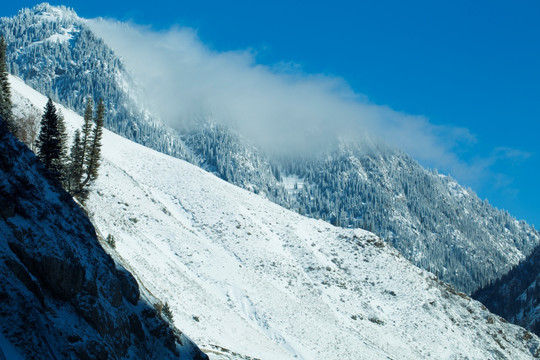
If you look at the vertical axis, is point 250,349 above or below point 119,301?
below

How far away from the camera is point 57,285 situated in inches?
715

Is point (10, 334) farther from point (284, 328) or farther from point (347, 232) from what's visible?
point (347, 232)

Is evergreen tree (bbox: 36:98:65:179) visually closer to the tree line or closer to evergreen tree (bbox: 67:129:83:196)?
the tree line

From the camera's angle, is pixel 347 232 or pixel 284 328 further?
pixel 347 232

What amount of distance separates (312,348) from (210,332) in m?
13.1

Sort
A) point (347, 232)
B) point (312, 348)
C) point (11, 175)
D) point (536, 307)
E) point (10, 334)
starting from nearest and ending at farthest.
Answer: point (10, 334) → point (11, 175) → point (312, 348) → point (347, 232) → point (536, 307)

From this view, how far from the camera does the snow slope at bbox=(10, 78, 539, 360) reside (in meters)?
48.1

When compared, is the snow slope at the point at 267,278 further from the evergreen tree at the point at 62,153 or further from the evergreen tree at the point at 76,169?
the evergreen tree at the point at 62,153

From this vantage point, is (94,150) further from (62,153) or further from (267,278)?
(267,278)

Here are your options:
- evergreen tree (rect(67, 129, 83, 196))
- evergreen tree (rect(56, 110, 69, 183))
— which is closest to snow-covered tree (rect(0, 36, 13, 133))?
evergreen tree (rect(56, 110, 69, 183))

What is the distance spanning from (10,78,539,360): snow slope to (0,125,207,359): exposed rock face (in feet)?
49.0

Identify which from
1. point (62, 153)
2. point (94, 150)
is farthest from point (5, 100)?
point (62, 153)

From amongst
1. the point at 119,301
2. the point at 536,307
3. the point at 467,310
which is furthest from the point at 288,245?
the point at 536,307

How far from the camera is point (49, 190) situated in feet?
72.0
